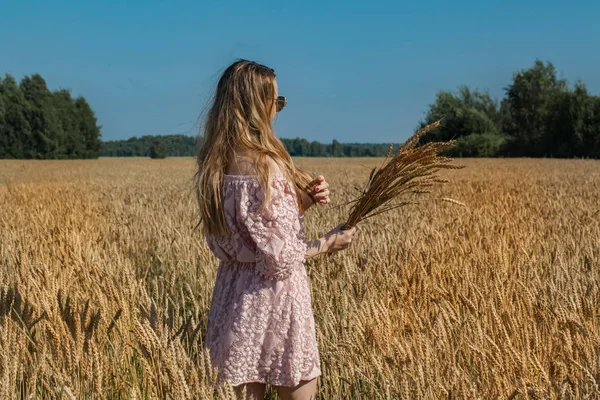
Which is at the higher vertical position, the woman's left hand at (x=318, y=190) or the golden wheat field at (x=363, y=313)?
the woman's left hand at (x=318, y=190)

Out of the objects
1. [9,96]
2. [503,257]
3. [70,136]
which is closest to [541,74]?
[70,136]

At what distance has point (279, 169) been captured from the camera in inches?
82.8

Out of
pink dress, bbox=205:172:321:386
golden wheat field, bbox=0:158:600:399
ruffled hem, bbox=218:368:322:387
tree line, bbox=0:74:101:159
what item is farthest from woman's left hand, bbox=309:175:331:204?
tree line, bbox=0:74:101:159

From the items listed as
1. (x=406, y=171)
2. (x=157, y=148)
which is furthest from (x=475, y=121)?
(x=406, y=171)

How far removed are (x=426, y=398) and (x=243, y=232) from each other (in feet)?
2.66

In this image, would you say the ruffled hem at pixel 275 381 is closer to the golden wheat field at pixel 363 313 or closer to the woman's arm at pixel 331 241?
the golden wheat field at pixel 363 313

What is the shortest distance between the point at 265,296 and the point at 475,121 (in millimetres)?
56345

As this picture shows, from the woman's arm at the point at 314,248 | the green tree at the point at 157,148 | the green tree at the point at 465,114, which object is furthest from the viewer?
the green tree at the point at 157,148

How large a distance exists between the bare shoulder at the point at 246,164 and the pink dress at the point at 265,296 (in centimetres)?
2

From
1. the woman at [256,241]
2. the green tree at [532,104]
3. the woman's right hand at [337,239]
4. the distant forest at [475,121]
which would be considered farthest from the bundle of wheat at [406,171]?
the green tree at [532,104]

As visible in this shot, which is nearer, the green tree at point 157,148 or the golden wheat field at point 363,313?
the golden wheat field at point 363,313

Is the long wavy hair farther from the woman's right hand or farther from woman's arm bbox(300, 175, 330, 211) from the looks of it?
the woman's right hand

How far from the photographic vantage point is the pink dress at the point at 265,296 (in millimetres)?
2062

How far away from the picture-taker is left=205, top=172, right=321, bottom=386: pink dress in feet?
6.77
